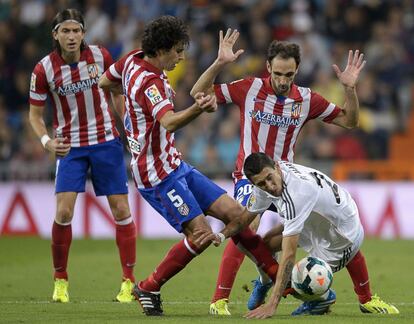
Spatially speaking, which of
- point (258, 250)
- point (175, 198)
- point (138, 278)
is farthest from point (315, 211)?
point (138, 278)

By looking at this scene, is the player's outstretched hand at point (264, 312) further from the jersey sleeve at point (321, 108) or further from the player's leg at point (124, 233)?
the player's leg at point (124, 233)

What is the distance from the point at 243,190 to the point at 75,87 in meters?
1.85

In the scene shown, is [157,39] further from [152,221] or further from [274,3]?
[274,3]

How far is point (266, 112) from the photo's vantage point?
29.9 feet

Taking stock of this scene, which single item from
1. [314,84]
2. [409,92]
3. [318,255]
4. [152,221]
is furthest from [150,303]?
[409,92]

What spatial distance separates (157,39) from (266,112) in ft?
4.37

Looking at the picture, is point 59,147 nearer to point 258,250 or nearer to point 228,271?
point 228,271

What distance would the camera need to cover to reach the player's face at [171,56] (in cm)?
826

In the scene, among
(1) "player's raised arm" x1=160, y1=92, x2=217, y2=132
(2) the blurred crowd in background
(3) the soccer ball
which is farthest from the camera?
(2) the blurred crowd in background

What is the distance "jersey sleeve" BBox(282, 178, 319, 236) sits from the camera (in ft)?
25.8

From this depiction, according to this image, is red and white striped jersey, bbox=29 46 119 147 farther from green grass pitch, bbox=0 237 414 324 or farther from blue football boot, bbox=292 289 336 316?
blue football boot, bbox=292 289 336 316

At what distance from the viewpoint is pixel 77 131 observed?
32.0 ft

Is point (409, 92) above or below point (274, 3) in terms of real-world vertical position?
below

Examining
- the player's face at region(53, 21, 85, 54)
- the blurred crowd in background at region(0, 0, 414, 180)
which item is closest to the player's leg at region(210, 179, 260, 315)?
the player's face at region(53, 21, 85, 54)
